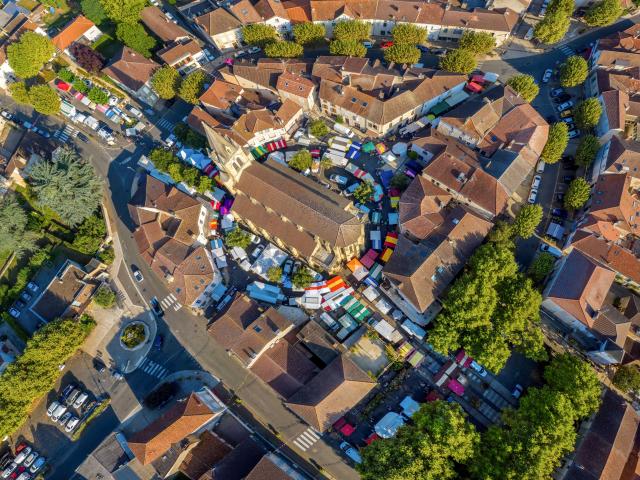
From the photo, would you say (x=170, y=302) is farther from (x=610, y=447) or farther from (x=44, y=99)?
(x=610, y=447)

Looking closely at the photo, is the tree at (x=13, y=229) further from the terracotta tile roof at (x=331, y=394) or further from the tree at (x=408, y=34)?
the tree at (x=408, y=34)

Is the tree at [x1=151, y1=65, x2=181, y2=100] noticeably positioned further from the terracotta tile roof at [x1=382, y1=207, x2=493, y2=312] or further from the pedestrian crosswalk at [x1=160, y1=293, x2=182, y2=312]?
the terracotta tile roof at [x1=382, y1=207, x2=493, y2=312]

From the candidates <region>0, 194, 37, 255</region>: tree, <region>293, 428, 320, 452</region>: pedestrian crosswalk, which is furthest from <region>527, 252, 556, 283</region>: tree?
<region>0, 194, 37, 255</region>: tree

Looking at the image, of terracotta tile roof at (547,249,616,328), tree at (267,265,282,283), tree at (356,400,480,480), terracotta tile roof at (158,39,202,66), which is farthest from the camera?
terracotta tile roof at (158,39,202,66)

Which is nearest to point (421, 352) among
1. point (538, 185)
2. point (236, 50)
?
point (538, 185)

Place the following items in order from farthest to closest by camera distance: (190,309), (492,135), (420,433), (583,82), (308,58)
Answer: (308,58) < (583,82) < (492,135) < (190,309) < (420,433)

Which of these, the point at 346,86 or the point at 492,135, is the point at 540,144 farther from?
the point at 346,86
